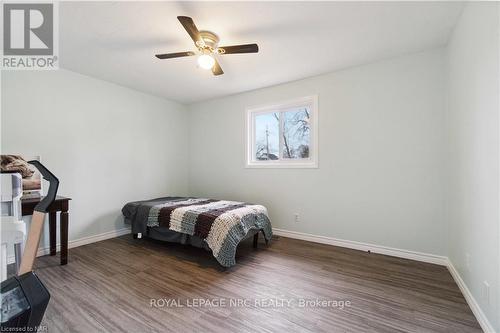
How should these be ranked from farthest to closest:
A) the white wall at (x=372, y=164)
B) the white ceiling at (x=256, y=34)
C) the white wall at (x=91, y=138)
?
the white wall at (x=91, y=138), the white wall at (x=372, y=164), the white ceiling at (x=256, y=34)

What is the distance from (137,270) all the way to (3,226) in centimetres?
174

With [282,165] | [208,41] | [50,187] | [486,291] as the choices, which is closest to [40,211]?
[50,187]

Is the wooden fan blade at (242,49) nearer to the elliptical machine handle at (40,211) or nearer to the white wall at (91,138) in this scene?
the elliptical machine handle at (40,211)

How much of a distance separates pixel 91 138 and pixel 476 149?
4.26 metres

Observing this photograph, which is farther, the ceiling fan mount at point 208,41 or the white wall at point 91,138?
the white wall at point 91,138

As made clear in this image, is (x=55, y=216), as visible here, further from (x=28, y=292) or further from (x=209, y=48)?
(x=209, y=48)

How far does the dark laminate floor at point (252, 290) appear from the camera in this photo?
157 cm

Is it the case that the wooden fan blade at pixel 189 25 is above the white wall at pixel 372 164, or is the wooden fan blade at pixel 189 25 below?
above

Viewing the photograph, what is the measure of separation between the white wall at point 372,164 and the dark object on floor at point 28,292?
9.64ft

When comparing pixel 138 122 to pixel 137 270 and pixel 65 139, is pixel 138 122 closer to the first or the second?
pixel 65 139

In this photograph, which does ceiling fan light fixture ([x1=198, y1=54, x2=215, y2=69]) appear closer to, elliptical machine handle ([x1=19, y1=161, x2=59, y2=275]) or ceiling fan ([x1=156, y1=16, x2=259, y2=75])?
ceiling fan ([x1=156, y1=16, x2=259, y2=75])

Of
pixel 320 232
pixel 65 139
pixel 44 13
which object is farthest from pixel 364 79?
pixel 65 139

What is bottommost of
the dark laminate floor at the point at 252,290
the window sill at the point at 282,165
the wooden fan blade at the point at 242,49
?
the dark laminate floor at the point at 252,290

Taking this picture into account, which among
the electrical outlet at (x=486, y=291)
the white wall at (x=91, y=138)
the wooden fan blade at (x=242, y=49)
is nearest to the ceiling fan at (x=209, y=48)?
the wooden fan blade at (x=242, y=49)
